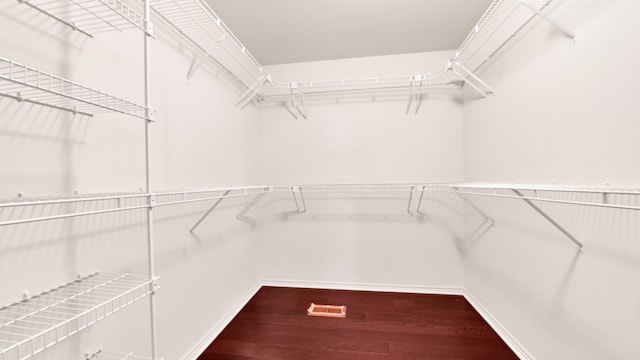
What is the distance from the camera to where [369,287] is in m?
2.51

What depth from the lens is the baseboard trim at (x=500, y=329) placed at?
1.57 meters

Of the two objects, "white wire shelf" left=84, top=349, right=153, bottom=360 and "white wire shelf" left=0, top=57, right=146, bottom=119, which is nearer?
"white wire shelf" left=0, top=57, right=146, bottom=119

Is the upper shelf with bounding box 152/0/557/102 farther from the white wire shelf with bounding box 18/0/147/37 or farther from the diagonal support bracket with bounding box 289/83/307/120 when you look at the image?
the white wire shelf with bounding box 18/0/147/37

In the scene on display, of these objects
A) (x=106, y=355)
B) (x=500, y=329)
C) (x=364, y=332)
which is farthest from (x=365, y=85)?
(x=106, y=355)

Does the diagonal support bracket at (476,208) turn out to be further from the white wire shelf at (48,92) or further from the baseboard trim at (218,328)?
the white wire shelf at (48,92)

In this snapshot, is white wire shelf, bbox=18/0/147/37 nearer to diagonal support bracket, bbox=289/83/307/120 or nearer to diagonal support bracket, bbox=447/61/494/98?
diagonal support bracket, bbox=289/83/307/120

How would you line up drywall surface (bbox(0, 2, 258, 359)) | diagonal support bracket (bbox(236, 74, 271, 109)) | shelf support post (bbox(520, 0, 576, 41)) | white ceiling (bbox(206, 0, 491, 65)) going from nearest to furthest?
drywall surface (bbox(0, 2, 258, 359)) < shelf support post (bbox(520, 0, 576, 41)) < white ceiling (bbox(206, 0, 491, 65)) < diagonal support bracket (bbox(236, 74, 271, 109))

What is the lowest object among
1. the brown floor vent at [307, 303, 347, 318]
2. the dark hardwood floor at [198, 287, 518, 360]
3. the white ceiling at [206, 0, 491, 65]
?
the dark hardwood floor at [198, 287, 518, 360]

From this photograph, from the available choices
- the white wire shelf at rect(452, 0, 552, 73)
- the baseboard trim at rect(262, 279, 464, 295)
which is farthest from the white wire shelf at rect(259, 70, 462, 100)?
the baseboard trim at rect(262, 279, 464, 295)

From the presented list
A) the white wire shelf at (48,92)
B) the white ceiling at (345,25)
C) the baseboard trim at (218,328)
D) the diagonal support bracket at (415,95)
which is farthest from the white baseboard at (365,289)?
the white ceiling at (345,25)

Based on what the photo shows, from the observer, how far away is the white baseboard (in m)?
1.63

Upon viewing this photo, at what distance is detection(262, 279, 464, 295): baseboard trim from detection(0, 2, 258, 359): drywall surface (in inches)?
29.1

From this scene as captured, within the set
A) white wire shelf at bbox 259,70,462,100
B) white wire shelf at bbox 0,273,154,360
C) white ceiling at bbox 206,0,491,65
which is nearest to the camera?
white wire shelf at bbox 0,273,154,360

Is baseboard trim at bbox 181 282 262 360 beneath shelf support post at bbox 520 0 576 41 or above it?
beneath
